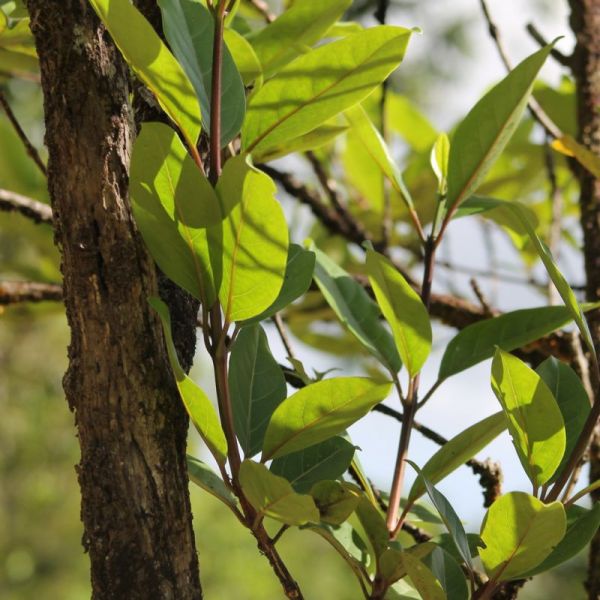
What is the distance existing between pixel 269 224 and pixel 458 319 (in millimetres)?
564

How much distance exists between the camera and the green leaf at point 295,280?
16.9 inches

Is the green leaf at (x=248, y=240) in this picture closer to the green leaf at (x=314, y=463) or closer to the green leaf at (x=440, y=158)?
the green leaf at (x=314, y=463)

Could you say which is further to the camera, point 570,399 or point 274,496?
point 570,399

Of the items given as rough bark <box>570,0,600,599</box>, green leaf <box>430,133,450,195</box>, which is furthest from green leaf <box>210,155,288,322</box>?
rough bark <box>570,0,600,599</box>

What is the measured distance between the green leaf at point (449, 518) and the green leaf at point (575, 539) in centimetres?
3

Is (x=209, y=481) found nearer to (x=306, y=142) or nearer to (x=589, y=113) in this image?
(x=306, y=142)

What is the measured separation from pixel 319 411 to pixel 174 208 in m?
0.11

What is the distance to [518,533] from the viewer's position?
0.39 meters

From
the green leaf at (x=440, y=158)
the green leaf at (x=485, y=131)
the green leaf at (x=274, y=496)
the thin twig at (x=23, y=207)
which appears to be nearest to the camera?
the green leaf at (x=274, y=496)

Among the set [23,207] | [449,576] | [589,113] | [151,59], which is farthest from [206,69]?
[589,113]

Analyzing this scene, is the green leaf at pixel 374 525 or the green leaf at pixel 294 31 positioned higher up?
the green leaf at pixel 294 31

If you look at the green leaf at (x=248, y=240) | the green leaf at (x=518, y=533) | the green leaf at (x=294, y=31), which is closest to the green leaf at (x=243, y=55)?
the green leaf at (x=294, y=31)

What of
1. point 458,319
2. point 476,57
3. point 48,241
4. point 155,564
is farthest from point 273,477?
point 476,57

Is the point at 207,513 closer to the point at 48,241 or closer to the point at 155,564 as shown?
the point at 48,241
